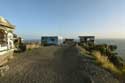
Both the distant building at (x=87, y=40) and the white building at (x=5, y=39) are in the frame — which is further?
the distant building at (x=87, y=40)

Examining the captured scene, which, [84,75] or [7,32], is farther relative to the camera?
[7,32]

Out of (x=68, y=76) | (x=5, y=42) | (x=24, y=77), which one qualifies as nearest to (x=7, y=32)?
(x=5, y=42)

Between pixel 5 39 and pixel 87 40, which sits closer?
pixel 5 39

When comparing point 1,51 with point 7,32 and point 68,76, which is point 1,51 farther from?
point 68,76

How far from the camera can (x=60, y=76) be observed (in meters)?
10.6

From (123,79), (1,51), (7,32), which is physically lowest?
(123,79)

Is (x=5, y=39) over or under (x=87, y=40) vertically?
over

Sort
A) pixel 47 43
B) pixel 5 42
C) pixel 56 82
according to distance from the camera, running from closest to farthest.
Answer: pixel 56 82
pixel 5 42
pixel 47 43

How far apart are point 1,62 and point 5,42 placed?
2.57 m

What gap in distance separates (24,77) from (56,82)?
203 centimetres

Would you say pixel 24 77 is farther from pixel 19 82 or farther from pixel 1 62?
pixel 1 62

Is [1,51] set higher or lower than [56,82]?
higher

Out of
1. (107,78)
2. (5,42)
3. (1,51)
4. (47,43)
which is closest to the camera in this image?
(107,78)

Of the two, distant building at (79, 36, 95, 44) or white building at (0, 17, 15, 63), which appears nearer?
white building at (0, 17, 15, 63)
